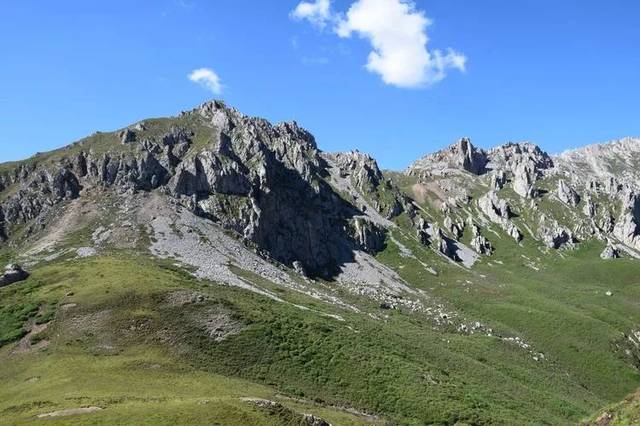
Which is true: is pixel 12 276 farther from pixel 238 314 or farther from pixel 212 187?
pixel 212 187

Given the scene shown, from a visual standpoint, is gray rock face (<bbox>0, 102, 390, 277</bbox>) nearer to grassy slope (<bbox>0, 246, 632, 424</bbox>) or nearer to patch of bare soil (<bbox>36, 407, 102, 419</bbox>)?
grassy slope (<bbox>0, 246, 632, 424</bbox>)

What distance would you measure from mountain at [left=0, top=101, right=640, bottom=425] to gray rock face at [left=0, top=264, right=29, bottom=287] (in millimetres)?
294

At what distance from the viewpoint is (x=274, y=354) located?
69500 mm

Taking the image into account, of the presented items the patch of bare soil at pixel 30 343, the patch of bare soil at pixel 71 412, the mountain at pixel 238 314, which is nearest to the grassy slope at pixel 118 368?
the mountain at pixel 238 314

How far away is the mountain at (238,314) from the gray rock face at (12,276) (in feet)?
0.96

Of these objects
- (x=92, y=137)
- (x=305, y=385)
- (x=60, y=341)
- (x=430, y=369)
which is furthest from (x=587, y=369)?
(x=92, y=137)

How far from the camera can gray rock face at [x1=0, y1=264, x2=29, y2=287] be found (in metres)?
94.8

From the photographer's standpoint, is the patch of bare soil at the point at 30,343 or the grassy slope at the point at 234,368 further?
the patch of bare soil at the point at 30,343

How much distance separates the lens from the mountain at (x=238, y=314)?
188 ft

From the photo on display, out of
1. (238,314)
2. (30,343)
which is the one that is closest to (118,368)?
(30,343)

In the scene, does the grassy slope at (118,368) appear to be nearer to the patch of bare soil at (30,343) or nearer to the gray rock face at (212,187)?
the patch of bare soil at (30,343)

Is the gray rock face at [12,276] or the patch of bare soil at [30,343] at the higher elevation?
the gray rock face at [12,276]

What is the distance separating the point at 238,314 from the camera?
3029 inches

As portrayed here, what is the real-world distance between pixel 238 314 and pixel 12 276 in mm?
47848
